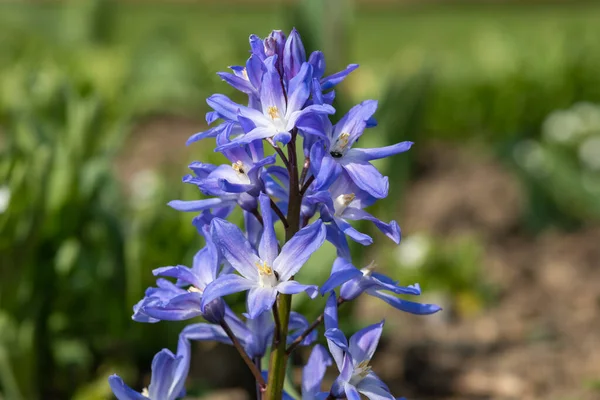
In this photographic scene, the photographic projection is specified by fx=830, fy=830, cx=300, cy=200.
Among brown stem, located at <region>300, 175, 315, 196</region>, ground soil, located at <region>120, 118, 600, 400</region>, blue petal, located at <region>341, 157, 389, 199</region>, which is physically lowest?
ground soil, located at <region>120, 118, 600, 400</region>

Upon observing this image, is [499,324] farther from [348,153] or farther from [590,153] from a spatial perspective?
[348,153]

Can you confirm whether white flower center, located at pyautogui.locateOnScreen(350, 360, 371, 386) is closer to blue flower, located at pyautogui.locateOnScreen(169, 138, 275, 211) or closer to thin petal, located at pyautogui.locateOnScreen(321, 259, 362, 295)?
thin petal, located at pyautogui.locateOnScreen(321, 259, 362, 295)

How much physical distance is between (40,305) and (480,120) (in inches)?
152

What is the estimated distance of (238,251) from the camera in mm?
1021

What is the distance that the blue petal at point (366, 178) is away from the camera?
1.00m

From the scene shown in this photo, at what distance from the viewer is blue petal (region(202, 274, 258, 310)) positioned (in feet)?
3.17

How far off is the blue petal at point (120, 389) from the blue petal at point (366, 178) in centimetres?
39

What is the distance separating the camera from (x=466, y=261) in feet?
9.85

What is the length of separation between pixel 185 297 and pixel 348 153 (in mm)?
272

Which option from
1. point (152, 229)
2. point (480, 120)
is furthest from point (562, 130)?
point (152, 229)

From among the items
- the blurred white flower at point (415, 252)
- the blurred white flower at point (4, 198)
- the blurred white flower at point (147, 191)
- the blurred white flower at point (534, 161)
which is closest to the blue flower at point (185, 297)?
the blurred white flower at point (4, 198)

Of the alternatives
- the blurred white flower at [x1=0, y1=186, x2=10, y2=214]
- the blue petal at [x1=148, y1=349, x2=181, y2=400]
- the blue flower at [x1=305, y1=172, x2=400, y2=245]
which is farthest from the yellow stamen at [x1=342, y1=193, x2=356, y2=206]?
the blurred white flower at [x1=0, y1=186, x2=10, y2=214]

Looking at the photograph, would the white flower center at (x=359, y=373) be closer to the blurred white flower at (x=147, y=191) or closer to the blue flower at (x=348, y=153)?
the blue flower at (x=348, y=153)

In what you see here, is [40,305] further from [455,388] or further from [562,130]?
[562,130]
